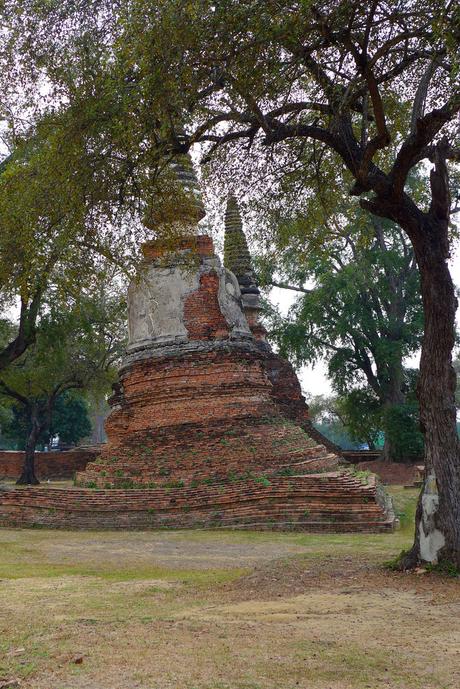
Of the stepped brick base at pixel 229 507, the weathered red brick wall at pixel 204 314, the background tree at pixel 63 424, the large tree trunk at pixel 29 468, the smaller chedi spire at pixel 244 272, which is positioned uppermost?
the smaller chedi spire at pixel 244 272

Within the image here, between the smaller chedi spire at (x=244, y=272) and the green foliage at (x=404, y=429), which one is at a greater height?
the smaller chedi spire at (x=244, y=272)

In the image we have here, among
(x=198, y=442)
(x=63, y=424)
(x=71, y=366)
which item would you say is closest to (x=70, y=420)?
(x=63, y=424)

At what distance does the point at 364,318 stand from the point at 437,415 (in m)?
20.9

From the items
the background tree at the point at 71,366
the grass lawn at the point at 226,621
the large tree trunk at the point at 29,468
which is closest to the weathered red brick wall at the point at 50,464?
the background tree at the point at 71,366

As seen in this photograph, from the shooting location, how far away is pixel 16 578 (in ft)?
23.3

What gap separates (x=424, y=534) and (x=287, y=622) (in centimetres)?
240

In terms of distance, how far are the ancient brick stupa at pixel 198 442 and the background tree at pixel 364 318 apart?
13.1 metres

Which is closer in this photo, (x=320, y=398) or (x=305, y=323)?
(x=305, y=323)

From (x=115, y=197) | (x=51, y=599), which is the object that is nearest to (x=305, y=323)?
(x=115, y=197)

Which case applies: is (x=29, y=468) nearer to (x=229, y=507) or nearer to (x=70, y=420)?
(x=70, y=420)

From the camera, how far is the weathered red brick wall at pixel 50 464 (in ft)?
94.2

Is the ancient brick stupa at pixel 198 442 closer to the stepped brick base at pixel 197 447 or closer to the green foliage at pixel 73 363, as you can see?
the stepped brick base at pixel 197 447

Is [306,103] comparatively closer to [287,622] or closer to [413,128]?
[413,128]

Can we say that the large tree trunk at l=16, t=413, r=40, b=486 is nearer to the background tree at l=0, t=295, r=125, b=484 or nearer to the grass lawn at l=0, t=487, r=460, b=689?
the background tree at l=0, t=295, r=125, b=484
